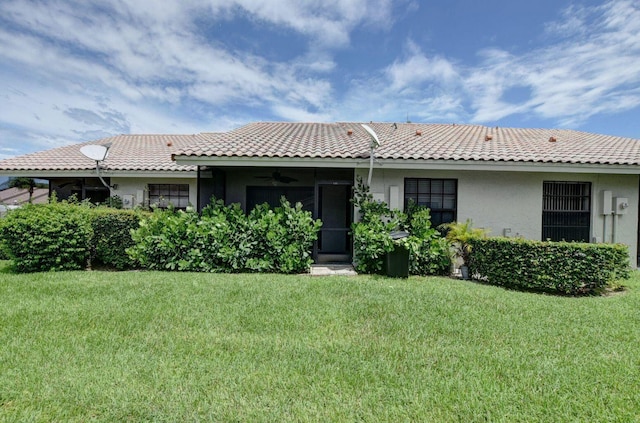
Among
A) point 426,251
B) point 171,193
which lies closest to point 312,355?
point 426,251

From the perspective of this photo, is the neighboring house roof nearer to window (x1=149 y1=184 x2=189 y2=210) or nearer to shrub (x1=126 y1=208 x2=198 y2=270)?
window (x1=149 y1=184 x2=189 y2=210)

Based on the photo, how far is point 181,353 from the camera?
365 centimetres

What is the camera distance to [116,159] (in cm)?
1323

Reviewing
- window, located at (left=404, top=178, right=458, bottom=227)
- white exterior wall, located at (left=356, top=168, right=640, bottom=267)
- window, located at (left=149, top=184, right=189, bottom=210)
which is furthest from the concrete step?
window, located at (left=149, top=184, right=189, bottom=210)

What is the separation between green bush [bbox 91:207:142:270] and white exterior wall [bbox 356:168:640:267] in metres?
7.86

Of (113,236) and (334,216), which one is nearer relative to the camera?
(113,236)

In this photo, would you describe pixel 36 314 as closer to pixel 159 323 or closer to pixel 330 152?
pixel 159 323

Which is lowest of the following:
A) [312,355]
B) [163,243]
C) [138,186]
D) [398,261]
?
[312,355]

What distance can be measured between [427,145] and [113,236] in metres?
10.3

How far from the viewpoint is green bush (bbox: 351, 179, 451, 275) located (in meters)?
7.99

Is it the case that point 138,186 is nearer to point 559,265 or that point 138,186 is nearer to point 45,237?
point 45,237

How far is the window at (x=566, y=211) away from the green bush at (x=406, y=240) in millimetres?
4127

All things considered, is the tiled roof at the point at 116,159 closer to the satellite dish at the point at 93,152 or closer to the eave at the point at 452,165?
the satellite dish at the point at 93,152

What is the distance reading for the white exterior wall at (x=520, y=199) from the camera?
9.35 m
